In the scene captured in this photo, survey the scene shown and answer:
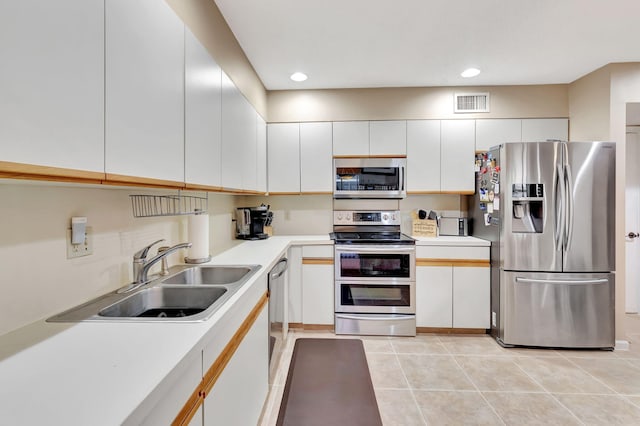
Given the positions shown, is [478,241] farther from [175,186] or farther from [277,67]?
[175,186]

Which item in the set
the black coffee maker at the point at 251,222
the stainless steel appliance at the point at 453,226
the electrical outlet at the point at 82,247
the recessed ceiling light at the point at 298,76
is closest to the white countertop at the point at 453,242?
the stainless steel appliance at the point at 453,226

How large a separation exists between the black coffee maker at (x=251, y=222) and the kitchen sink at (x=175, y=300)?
5.18 feet

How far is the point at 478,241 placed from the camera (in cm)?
292

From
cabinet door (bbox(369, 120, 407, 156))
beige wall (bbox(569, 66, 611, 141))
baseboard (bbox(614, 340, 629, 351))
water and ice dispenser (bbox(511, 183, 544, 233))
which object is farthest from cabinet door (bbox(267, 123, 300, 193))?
baseboard (bbox(614, 340, 629, 351))

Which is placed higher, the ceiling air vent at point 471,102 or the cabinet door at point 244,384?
the ceiling air vent at point 471,102

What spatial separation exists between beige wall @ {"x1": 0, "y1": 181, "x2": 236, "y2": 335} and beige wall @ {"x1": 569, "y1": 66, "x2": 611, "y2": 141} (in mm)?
3664

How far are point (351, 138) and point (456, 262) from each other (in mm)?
1597

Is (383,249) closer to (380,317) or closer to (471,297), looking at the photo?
(380,317)

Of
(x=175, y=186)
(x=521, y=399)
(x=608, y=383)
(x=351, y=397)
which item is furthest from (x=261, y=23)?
(x=608, y=383)

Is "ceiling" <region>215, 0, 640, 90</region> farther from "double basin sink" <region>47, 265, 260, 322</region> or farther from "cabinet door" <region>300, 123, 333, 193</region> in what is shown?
"double basin sink" <region>47, 265, 260, 322</region>

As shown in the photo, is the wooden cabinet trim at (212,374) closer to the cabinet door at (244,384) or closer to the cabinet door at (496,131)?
the cabinet door at (244,384)

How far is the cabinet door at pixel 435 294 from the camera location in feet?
9.50

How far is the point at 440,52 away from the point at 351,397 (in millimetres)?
2652

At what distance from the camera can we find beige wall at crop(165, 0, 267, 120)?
1.53m
